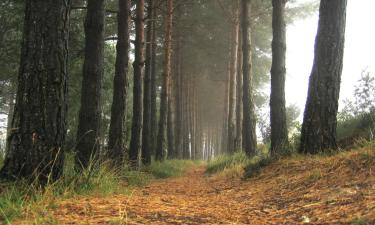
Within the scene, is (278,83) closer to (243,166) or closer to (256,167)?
(243,166)

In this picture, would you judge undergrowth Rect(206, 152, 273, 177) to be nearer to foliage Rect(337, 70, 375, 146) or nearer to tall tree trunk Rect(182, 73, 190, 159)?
foliage Rect(337, 70, 375, 146)

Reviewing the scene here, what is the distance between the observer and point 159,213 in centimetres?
408

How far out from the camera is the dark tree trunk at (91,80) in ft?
25.2

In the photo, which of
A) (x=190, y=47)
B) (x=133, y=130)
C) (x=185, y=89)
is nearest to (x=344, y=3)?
(x=133, y=130)

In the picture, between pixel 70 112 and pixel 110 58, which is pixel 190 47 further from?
pixel 70 112

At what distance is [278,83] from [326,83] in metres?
2.60

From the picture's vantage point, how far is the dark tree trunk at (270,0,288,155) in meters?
10.2

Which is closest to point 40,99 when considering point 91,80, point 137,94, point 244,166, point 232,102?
point 91,80

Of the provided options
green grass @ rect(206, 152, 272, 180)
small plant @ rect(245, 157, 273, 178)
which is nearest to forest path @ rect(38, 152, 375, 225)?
small plant @ rect(245, 157, 273, 178)

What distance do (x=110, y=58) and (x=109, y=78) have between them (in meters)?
0.91

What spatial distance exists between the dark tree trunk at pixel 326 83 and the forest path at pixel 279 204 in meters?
1.09

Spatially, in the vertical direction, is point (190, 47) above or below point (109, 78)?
above

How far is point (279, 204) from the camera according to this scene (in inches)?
199

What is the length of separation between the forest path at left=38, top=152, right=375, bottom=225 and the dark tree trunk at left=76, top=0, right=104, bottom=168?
9.28 ft
